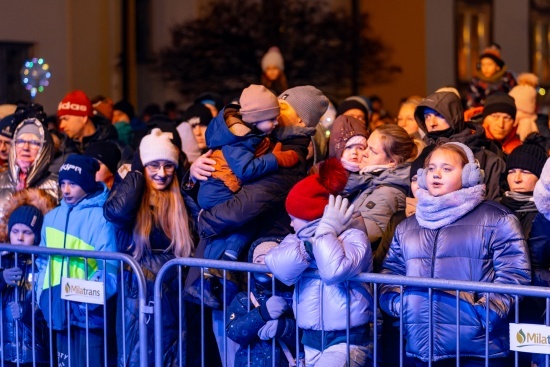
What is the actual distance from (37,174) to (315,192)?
282 centimetres

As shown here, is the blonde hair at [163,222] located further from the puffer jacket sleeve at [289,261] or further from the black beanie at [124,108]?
the black beanie at [124,108]

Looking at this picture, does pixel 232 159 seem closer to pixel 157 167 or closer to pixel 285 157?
pixel 285 157

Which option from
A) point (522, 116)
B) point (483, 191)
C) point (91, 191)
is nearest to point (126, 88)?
point (522, 116)

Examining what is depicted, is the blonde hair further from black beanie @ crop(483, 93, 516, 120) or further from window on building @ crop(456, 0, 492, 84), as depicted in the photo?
window on building @ crop(456, 0, 492, 84)

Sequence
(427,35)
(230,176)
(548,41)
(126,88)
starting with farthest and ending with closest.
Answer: (548,41) → (427,35) → (126,88) → (230,176)

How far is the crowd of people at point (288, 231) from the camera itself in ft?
21.4

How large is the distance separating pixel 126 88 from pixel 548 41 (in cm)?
1060

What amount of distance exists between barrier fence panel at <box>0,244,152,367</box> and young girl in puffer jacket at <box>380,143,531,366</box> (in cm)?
165

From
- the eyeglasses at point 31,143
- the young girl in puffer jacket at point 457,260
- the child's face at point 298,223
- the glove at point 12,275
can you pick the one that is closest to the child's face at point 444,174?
the young girl in puffer jacket at point 457,260

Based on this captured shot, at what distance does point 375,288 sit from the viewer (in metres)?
6.48

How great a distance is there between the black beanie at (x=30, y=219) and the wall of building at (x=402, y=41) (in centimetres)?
1386

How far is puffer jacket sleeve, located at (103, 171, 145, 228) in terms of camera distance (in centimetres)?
782

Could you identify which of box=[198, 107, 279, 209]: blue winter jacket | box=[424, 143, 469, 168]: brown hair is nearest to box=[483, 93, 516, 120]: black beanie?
box=[198, 107, 279, 209]: blue winter jacket

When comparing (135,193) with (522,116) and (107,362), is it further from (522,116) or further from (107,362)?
(522,116)
